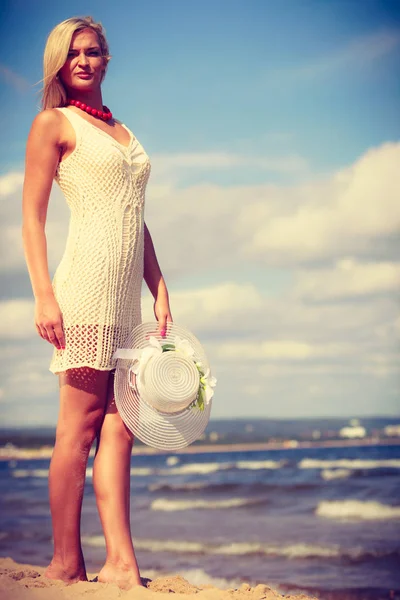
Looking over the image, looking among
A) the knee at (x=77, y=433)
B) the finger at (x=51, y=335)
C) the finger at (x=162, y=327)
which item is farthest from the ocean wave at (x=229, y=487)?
the finger at (x=51, y=335)

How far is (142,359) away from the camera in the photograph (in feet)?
7.30

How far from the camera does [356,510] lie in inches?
426

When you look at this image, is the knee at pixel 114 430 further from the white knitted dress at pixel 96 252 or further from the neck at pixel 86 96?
the neck at pixel 86 96

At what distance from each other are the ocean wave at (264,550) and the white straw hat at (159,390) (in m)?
5.52

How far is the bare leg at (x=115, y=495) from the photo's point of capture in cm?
222

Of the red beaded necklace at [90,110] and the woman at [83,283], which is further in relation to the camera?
the red beaded necklace at [90,110]

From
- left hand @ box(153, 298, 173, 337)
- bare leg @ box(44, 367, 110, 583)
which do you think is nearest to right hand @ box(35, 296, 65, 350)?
bare leg @ box(44, 367, 110, 583)

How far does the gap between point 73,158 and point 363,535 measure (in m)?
7.35

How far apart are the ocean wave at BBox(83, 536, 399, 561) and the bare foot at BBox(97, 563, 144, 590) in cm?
551

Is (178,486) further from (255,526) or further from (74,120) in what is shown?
(74,120)

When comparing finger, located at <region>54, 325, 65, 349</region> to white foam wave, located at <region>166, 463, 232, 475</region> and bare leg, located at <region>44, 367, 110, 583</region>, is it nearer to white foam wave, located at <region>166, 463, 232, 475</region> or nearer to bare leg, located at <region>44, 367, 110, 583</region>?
bare leg, located at <region>44, 367, 110, 583</region>

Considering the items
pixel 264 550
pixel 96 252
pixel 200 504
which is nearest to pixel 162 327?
pixel 96 252

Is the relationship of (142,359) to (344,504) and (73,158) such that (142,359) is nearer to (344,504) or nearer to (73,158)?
(73,158)

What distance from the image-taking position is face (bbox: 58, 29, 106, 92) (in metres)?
2.29
